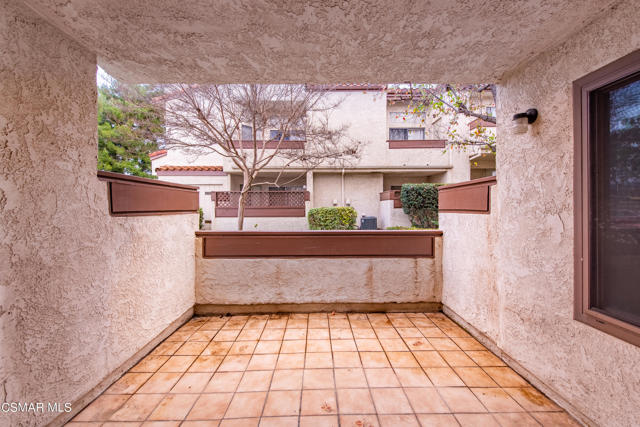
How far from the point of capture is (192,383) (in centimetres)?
199

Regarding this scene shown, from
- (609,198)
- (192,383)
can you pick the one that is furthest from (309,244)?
(609,198)

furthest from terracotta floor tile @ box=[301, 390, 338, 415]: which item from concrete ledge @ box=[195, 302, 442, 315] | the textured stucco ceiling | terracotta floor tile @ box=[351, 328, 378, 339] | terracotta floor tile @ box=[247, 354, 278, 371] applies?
the textured stucco ceiling

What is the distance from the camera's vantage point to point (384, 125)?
11570mm

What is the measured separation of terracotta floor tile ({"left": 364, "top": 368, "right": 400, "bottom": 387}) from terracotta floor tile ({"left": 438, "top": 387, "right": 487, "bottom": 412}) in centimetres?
33

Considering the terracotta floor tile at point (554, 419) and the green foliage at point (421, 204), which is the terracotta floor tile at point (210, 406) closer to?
the terracotta floor tile at point (554, 419)

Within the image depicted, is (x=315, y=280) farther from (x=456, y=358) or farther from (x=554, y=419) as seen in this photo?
(x=554, y=419)

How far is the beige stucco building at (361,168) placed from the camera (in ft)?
35.5

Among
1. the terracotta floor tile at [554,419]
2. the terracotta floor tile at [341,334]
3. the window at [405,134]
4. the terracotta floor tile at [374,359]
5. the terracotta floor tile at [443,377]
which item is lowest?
the terracotta floor tile at [554,419]

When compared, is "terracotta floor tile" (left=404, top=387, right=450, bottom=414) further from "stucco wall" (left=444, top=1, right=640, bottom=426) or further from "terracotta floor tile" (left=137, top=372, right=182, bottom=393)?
"terracotta floor tile" (left=137, top=372, right=182, bottom=393)

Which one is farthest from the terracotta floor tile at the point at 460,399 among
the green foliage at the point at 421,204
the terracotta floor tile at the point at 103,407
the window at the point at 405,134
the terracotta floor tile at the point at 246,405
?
the window at the point at 405,134

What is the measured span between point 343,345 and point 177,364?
1.49 meters

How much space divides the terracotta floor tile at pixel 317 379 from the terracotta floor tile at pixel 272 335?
2.09 feet

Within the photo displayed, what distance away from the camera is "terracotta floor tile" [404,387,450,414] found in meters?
1.71

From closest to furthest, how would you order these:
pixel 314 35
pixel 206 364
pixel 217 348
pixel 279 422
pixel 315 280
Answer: pixel 279 422, pixel 314 35, pixel 206 364, pixel 217 348, pixel 315 280
